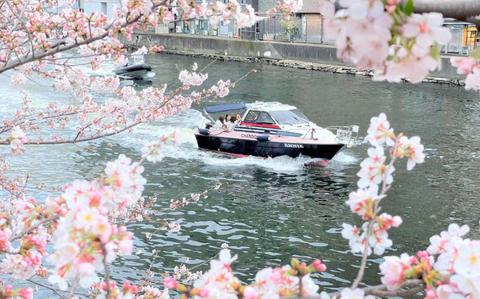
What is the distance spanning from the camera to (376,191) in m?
2.28

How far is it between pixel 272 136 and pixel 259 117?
846 millimetres

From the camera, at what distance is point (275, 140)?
19.4 m

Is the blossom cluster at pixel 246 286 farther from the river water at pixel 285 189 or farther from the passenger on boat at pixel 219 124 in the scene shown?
the passenger on boat at pixel 219 124

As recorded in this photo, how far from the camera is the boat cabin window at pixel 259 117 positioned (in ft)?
65.6

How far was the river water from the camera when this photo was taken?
1192 cm

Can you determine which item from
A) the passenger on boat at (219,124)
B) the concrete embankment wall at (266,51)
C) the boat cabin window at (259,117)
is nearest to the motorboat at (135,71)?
the concrete embankment wall at (266,51)

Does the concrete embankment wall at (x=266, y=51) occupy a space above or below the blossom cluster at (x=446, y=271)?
below

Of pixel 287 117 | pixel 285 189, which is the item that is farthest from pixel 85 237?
pixel 287 117

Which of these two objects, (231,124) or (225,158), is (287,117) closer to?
(231,124)

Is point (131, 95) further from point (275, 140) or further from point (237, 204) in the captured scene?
point (275, 140)

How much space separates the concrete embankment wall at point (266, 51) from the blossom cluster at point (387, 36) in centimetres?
3396

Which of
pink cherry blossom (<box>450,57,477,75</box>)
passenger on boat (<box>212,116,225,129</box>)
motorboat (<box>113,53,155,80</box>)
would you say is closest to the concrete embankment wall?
motorboat (<box>113,53,155,80</box>)

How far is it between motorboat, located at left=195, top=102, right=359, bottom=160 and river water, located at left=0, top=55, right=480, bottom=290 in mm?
380

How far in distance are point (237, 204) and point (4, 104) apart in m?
14.9
